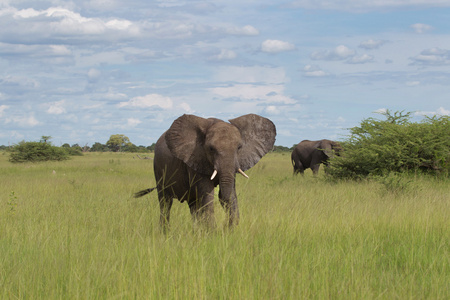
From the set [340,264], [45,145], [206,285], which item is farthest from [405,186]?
[45,145]

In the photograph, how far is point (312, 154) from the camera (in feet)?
72.7

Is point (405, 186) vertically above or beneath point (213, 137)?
beneath

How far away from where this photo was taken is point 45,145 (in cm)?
3725

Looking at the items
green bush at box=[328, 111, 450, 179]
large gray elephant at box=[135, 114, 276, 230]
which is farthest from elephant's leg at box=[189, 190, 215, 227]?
green bush at box=[328, 111, 450, 179]

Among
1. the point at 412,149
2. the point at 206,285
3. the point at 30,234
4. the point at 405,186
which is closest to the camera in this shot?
the point at 206,285

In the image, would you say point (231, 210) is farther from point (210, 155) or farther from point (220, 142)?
point (220, 142)

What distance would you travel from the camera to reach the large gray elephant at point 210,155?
5922mm

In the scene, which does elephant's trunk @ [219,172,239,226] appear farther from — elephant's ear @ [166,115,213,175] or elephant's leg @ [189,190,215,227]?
elephant's ear @ [166,115,213,175]

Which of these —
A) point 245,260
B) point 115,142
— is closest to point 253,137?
point 245,260

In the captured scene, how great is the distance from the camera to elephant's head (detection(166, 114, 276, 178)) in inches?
233

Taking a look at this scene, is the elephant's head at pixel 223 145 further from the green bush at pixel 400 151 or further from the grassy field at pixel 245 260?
the green bush at pixel 400 151

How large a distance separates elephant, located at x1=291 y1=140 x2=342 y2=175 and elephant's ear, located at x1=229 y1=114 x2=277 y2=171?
13.9m

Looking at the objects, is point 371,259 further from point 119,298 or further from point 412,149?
point 412,149

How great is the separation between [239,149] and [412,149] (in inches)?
386
